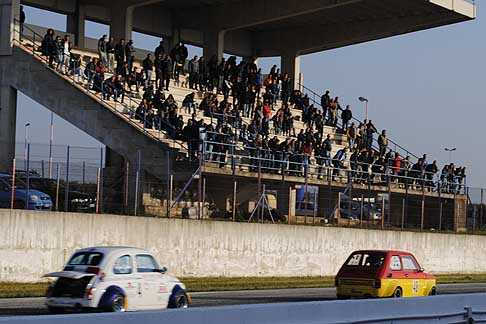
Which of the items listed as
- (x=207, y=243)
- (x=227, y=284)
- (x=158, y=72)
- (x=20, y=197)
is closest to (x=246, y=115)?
(x=158, y=72)

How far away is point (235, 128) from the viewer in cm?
4694

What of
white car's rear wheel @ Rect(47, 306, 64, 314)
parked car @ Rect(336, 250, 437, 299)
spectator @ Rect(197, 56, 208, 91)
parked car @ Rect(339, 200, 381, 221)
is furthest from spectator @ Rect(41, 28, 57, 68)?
white car's rear wheel @ Rect(47, 306, 64, 314)

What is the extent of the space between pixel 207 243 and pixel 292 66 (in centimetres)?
3004

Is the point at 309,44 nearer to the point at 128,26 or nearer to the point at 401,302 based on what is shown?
the point at 128,26

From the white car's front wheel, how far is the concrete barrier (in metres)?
7.19

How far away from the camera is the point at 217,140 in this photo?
43.8 metres

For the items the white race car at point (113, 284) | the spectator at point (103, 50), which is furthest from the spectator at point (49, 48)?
the white race car at point (113, 284)

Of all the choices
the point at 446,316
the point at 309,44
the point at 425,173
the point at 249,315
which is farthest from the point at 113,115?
the point at 249,315

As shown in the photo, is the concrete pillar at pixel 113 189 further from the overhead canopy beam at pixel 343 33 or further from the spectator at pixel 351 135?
the overhead canopy beam at pixel 343 33

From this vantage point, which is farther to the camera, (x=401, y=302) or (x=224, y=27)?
(x=224, y=27)

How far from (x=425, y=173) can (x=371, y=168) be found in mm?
4298

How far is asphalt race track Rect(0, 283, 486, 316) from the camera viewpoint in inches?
888

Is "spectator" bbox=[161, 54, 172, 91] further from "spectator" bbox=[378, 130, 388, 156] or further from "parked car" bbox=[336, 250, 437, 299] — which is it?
"parked car" bbox=[336, 250, 437, 299]

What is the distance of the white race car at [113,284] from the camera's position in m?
20.1
